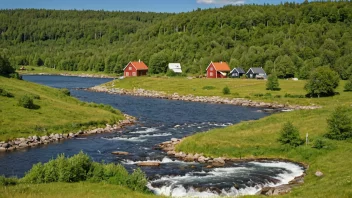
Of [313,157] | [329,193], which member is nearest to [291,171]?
[313,157]

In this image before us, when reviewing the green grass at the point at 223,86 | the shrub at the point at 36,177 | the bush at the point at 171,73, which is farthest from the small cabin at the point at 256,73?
the shrub at the point at 36,177

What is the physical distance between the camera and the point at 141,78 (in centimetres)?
16338

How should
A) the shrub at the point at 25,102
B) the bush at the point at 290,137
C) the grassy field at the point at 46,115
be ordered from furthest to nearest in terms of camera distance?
the shrub at the point at 25,102 → the grassy field at the point at 46,115 → the bush at the point at 290,137

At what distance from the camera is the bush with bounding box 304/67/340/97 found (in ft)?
347

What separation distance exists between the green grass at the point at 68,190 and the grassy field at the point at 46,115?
31.9 m

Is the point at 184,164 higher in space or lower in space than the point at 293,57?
→ lower

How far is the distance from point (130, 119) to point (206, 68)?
97.0 metres

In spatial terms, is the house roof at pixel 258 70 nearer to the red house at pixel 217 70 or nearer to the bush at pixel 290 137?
the red house at pixel 217 70

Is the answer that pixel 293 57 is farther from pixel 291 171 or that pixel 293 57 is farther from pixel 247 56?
pixel 291 171

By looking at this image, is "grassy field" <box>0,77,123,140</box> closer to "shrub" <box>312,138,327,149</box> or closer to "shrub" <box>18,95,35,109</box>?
"shrub" <box>18,95,35,109</box>

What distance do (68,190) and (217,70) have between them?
138 meters

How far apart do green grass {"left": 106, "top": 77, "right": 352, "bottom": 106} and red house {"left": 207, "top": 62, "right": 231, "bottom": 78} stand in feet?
49.1

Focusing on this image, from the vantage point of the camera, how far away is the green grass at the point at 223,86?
107m

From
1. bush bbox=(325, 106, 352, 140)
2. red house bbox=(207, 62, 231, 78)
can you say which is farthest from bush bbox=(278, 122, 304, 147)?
red house bbox=(207, 62, 231, 78)
